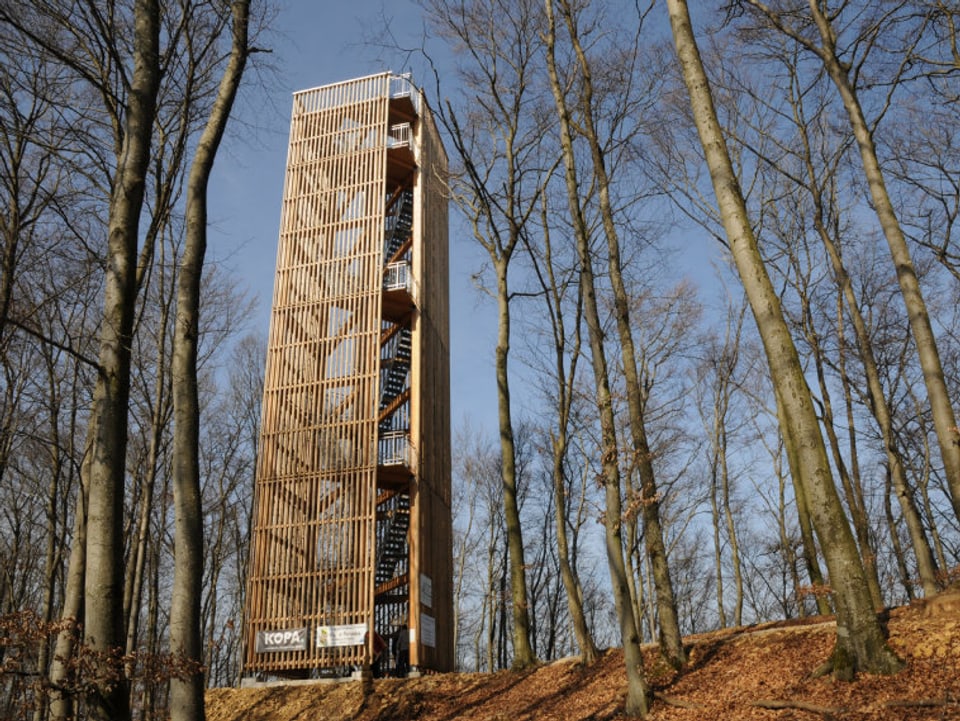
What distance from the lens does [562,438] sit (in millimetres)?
12445

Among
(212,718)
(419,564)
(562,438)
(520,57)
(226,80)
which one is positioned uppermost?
(520,57)

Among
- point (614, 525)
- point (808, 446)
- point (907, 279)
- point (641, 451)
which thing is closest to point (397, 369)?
point (641, 451)

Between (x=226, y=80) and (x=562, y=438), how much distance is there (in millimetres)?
8235

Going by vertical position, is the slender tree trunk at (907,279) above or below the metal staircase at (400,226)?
below

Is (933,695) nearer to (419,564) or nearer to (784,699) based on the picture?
(784,699)

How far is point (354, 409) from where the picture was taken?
17.2 metres

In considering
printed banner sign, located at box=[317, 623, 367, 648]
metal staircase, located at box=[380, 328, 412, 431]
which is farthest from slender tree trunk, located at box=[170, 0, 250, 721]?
metal staircase, located at box=[380, 328, 412, 431]

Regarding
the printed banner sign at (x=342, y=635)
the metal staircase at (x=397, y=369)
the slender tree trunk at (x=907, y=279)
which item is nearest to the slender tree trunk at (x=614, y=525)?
the slender tree trunk at (x=907, y=279)

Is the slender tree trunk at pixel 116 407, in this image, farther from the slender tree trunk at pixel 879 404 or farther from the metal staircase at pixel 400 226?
the metal staircase at pixel 400 226

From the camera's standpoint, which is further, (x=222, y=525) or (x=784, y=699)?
(x=222, y=525)

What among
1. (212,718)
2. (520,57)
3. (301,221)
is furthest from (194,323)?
(301,221)

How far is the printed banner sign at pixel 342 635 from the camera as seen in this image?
15.1m

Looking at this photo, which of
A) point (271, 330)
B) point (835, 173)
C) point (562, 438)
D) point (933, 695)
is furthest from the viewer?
point (271, 330)

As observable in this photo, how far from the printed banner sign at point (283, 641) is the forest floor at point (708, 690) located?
130cm
